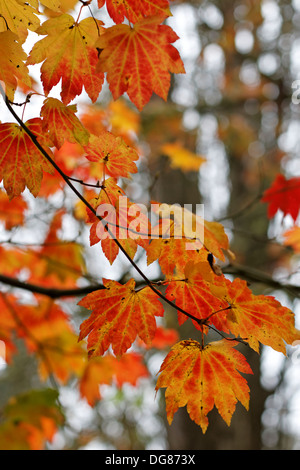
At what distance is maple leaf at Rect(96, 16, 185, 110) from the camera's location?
81 cm

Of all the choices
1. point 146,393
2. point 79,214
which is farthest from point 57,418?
point 146,393

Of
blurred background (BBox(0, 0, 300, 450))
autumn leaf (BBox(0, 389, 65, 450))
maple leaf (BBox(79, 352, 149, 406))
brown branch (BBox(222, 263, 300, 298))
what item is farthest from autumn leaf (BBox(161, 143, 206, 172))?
autumn leaf (BBox(0, 389, 65, 450))

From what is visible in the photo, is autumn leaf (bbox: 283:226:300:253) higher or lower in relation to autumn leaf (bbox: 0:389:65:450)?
higher

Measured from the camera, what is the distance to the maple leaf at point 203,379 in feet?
2.99

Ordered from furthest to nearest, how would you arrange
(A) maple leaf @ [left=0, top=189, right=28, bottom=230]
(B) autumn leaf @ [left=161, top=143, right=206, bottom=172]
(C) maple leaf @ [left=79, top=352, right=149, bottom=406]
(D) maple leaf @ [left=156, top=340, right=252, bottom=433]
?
(B) autumn leaf @ [left=161, top=143, right=206, bottom=172], (C) maple leaf @ [left=79, top=352, right=149, bottom=406], (A) maple leaf @ [left=0, top=189, right=28, bottom=230], (D) maple leaf @ [left=156, top=340, right=252, bottom=433]

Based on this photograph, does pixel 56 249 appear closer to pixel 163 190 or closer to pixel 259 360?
pixel 163 190

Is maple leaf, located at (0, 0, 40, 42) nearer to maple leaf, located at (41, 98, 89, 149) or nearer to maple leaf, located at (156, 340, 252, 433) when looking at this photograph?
maple leaf, located at (41, 98, 89, 149)

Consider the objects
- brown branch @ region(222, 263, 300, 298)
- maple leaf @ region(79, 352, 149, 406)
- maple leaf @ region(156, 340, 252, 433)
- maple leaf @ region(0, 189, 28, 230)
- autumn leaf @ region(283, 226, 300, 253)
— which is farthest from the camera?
maple leaf @ region(79, 352, 149, 406)

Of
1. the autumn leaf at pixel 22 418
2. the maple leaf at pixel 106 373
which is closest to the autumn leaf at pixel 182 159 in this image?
the maple leaf at pixel 106 373

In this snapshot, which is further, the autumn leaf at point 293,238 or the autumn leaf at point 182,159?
the autumn leaf at point 182,159

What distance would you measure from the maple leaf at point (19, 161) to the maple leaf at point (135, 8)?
1.02 ft

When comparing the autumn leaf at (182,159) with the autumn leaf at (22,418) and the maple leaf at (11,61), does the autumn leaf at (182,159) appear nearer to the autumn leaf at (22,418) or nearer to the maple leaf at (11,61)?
the autumn leaf at (22,418)

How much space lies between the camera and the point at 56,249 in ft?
8.46

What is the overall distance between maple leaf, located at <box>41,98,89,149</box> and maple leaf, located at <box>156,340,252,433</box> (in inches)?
21.4
